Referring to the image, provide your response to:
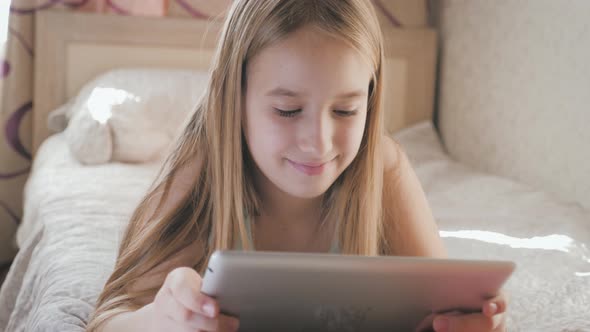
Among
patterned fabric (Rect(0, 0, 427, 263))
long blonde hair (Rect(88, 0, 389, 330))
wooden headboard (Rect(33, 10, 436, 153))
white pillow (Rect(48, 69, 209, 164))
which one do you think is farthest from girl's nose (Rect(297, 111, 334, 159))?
patterned fabric (Rect(0, 0, 427, 263))

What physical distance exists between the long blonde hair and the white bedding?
0.14 metres

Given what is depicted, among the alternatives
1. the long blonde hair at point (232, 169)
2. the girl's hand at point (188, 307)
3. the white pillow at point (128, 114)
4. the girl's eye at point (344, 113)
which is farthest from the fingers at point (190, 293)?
the white pillow at point (128, 114)

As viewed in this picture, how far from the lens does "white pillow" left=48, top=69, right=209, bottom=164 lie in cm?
221

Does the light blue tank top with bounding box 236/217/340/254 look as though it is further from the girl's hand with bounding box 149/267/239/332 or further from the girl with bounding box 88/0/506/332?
the girl's hand with bounding box 149/267/239/332

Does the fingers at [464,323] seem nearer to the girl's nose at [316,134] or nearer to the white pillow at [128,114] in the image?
the girl's nose at [316,134]

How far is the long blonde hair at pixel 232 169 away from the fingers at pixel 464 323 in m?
0.38

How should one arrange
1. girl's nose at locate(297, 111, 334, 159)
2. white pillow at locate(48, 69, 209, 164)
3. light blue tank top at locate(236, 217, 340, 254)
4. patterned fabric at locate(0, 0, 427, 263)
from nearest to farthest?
girl's nose at locate(297, 111, 334, 159), light blue tank top at locate(236, 217, 340, 254), white pillow at locate(48, 69, 209, 164), patterned fabric at locate(0, 0, 427, 263)

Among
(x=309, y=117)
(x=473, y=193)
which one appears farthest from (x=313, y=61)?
(x=473, y=193)

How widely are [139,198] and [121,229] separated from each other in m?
0.27

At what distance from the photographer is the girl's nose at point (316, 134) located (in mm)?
1030

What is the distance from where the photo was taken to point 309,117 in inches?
40.9

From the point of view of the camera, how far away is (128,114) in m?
2.32

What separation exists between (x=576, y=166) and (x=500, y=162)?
1.47 ft

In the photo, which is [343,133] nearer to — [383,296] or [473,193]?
[383,296]
